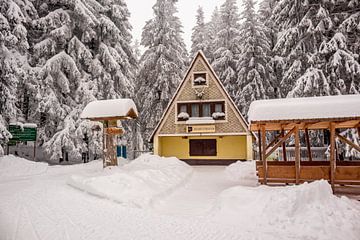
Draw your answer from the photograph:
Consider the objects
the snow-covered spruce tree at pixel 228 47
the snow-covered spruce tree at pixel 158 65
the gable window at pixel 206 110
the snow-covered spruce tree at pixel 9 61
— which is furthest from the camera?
the snow-covered spruce tree at pixel 228 47

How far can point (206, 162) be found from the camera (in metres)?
22.7

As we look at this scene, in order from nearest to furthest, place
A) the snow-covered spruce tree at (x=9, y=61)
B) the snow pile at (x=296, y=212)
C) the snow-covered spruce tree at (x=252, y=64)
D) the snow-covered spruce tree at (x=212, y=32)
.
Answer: the snow pile at (x=296, y=212)
the snow-covered spruce tree at (x=9, y=61)
the snow-covered spruce tree at (x=252, y=64)
the snow-covered spruce tree at (x=212, y=32)

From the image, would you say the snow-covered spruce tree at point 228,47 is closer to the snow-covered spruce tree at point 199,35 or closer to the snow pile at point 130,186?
the snow-covered spruce tree at point 199,35

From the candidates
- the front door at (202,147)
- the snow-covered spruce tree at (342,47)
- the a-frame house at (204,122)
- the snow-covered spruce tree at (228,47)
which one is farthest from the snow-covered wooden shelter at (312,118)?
the snow-covered spruce tree at (228,47)

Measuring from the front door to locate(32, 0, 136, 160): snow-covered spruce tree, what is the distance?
7.35 metres

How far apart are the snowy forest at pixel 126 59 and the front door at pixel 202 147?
6.06 metres

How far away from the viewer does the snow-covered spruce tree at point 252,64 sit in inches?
1049

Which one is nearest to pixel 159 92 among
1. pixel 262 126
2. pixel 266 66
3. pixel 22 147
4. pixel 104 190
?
pixel 266 66

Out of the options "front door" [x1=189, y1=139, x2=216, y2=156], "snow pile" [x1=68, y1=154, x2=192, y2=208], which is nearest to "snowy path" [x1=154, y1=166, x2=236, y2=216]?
"snow pile" [x1=68, y1=154, x2=192, y2=208]

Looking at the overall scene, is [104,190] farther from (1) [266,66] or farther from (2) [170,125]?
(1) [266,66]

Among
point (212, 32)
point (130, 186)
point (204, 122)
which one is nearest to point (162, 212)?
point (130, 186)

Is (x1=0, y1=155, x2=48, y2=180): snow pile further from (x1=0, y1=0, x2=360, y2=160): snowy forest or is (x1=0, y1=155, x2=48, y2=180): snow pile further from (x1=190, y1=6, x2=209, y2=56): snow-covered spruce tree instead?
(x1=190, y1=6, x2=209, y2=56): snow-covered spruce tree

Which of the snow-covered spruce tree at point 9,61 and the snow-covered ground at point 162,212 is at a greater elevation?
the snow-covered spruce tree at point 9,61

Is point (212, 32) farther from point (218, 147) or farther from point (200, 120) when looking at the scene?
point (218, 147)
